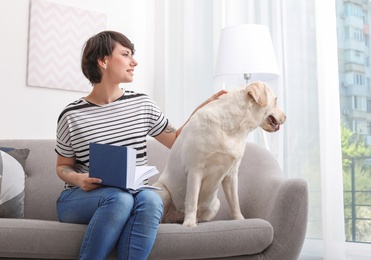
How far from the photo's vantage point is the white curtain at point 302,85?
280cm

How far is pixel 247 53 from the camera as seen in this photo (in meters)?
2.93

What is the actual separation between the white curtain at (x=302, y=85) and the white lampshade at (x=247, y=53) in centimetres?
22

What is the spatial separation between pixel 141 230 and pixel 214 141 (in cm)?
44

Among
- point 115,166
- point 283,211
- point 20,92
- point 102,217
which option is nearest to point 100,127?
point 115,166

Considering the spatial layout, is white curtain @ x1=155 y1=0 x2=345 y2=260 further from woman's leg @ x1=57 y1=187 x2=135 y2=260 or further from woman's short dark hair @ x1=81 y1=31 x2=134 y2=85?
woman's leg @ x1=57 y1=187 x2=135 y2=260

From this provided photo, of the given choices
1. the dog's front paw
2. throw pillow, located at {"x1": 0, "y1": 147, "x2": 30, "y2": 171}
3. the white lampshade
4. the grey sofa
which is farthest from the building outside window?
throw pillow, located at {"x1": 0, "y1": 147, "x2": 30, "y2": 171}

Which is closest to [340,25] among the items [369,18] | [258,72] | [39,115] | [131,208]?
[369,18]

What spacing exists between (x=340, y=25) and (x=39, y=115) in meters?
1.99

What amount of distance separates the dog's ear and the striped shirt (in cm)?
50

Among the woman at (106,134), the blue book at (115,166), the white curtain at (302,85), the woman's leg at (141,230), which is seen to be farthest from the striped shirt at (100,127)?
the white curtain at (302,85)

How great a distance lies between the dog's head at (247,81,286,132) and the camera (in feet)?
6.55

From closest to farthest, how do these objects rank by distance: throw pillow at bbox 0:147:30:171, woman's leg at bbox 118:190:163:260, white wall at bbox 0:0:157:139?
woman's leg at bbox 118:190:163:260
throw pillow at bbox 0:147:30:171
white wall at bbox 0:0:157:139

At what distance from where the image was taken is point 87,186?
1.94 m

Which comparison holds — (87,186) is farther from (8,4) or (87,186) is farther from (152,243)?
(8,4)
